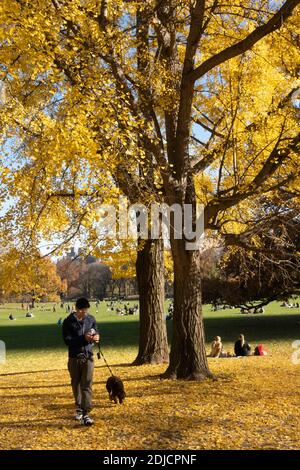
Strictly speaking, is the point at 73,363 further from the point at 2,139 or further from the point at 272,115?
the point at 272,115

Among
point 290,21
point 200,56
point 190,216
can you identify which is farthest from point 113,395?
point 200,56

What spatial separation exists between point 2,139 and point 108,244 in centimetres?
325

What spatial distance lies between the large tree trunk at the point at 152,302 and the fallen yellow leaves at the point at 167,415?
198 cm

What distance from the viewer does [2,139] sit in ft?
30.0

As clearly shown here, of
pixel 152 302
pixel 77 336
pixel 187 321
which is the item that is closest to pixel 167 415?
pixel 77 336

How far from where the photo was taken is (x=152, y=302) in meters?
12.4

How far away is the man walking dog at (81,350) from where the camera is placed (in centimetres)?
677

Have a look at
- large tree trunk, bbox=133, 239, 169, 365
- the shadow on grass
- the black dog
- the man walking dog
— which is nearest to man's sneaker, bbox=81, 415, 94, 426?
the man walking dog

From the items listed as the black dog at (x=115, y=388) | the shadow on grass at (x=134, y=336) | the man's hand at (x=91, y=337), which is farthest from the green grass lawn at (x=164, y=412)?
the shadow on grass at (x=134, y=336)

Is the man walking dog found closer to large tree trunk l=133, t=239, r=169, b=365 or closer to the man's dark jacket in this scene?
the man's dark jacket

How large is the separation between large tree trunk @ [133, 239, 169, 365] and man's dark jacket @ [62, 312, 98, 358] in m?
5.64

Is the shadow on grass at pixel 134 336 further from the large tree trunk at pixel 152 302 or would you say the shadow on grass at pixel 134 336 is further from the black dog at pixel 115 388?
the black dog at pixel 115 388

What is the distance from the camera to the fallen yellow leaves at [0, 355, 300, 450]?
6.01m

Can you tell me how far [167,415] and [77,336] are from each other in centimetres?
170
